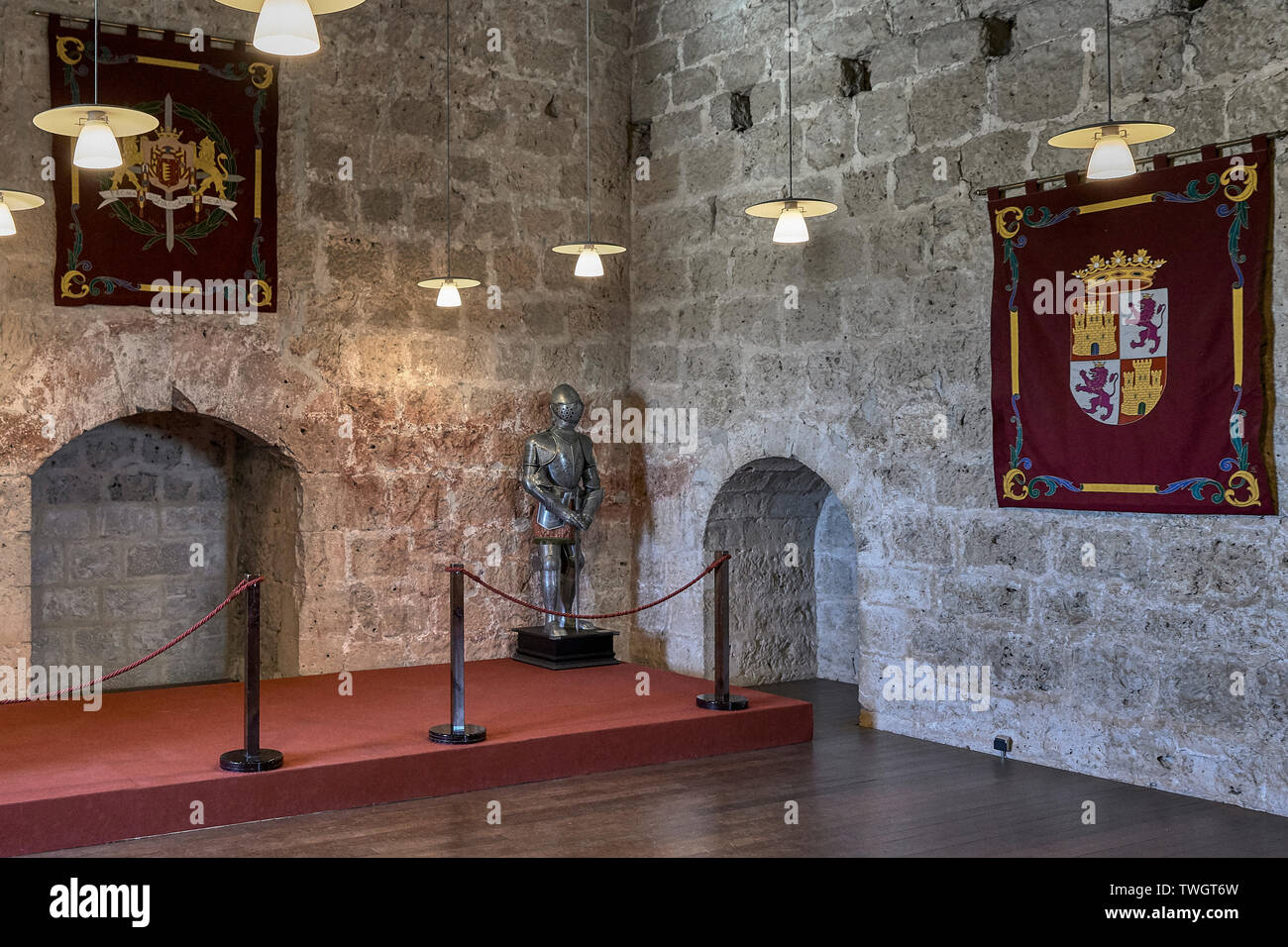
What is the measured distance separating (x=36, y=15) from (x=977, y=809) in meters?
5.66

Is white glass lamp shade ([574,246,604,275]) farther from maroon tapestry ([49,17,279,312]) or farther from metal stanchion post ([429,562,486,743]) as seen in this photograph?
metal stanchion post ([429,562,486,743])

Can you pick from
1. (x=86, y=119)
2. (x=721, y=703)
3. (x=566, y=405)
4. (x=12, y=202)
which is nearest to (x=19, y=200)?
(x=12, y=202)

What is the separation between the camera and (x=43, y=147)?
639 cm

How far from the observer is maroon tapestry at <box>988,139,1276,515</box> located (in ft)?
16.5

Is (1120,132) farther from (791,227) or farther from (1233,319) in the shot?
(791,227)

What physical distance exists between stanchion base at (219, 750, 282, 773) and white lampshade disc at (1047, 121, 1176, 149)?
3.65 meters

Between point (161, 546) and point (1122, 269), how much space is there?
5.71 meters

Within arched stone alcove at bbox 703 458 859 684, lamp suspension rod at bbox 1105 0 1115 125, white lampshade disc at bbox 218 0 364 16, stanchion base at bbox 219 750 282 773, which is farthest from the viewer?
arched stone alcove at bbox 703 458 859 684

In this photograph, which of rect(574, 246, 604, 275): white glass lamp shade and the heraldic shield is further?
rect(574, 246, 604, 275): white glass lamp shade

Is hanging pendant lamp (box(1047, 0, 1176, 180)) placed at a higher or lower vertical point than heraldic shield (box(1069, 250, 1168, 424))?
higher

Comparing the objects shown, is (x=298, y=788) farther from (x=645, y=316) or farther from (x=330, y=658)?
(x=645, y=316)

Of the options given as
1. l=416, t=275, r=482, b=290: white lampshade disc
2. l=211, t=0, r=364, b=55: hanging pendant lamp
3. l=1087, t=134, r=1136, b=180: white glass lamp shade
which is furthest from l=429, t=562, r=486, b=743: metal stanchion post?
l=1087, t=134, r=1136, b=180: white glass lamp shade

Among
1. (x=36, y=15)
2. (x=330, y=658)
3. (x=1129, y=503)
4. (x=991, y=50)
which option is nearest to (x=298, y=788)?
(x=330, y=658)

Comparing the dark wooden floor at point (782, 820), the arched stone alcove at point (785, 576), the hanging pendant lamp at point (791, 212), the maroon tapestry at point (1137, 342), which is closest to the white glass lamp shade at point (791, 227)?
the hanging pendant lamp at point (791, 212)
